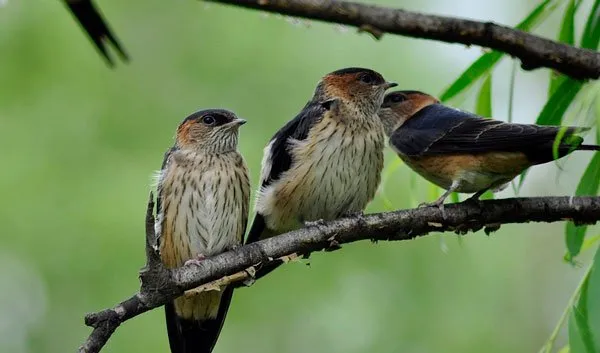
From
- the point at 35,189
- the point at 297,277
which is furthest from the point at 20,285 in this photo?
the point at 297,277

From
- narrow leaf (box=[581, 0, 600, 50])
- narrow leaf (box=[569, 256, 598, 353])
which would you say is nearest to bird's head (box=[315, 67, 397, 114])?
narrow leaf (box=[581, 0, 600, 50])

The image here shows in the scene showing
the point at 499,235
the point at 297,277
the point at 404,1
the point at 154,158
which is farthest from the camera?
the point at 499,235

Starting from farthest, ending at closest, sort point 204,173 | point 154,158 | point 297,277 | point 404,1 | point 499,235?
point 499,235 < point 404,1 < point 297,277 < point 154,158 < point 204,173

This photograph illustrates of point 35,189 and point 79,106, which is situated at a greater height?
point 79,106

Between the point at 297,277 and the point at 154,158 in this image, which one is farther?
the point at 297,277

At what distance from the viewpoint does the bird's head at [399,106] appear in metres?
5.50

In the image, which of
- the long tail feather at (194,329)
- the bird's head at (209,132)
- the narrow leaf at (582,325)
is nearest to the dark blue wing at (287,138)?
the bird's head at (209,132)

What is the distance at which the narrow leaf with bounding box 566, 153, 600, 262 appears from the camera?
3.71m

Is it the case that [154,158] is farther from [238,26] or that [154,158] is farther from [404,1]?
[404,1]

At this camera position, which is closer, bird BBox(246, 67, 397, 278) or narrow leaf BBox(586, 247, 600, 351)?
narrow leaf BBox(586, 247, 600, 351)

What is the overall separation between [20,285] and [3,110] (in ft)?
5.24

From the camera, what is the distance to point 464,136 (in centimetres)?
467

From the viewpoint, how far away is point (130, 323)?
8.18m

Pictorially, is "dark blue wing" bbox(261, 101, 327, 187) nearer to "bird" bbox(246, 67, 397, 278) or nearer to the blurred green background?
"bird" bbox(246, 67, 397, 278)
